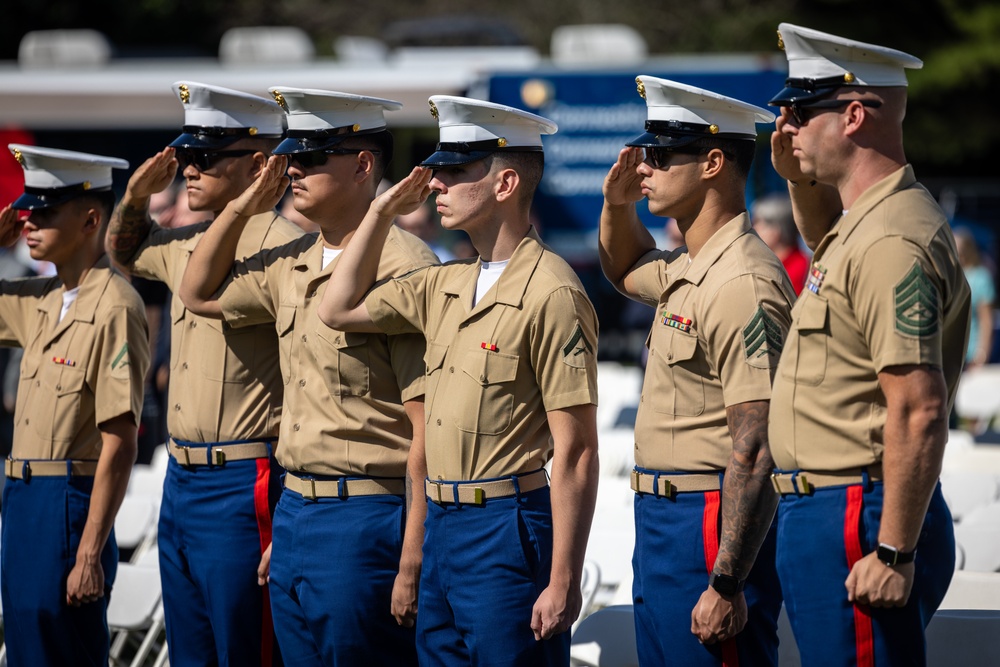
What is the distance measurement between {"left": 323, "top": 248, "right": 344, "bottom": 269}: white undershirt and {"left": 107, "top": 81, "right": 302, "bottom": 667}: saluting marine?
1.20ft

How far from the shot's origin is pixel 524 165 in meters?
3.56

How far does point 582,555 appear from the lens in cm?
330

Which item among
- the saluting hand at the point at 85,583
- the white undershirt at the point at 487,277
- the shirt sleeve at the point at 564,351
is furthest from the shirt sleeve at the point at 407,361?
the saluting hand at the point at 85,583

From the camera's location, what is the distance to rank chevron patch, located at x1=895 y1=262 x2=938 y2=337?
2.71 m

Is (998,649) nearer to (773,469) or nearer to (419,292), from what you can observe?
(773,469)

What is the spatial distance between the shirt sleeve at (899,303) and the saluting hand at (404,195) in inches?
51.5

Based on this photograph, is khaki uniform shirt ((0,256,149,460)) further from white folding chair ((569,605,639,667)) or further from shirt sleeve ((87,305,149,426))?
white folding chair ((569,605,639,667))

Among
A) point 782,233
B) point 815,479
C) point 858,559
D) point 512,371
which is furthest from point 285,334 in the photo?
point 782,233

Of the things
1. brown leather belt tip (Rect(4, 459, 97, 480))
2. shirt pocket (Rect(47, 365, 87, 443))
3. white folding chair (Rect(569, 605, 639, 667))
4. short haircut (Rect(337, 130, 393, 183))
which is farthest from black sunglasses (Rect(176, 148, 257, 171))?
white folding chair (Rect(569, 605, 639, 667))

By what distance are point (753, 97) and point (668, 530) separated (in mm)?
9445

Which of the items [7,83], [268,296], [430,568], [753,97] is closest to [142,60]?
[7,83]

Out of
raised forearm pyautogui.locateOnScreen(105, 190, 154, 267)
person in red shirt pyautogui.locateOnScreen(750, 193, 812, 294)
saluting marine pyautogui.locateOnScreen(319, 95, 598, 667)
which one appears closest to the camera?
saluting marine pyautogui.locateOnScreen(319, 95, 598, 667)

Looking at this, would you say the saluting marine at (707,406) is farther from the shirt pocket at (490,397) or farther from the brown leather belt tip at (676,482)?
the shirt pocket at (490,397)

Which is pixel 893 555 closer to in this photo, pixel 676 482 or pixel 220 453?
pixel 676 482
